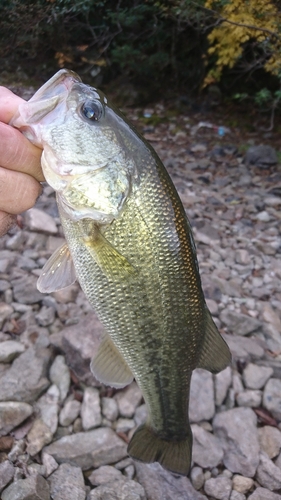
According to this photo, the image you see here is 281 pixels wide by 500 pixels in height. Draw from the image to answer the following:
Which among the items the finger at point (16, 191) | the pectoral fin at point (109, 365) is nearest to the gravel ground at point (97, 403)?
the pectoral fin at point (109, 365)

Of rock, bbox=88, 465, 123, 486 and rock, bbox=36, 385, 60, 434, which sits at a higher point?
rock, bbox=36, 385, 60, 434

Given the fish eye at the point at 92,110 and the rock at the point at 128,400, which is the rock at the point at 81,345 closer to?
the rock at the point at 128,400

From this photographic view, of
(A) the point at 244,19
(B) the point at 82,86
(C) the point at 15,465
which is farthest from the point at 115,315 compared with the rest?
(A) the point at 244,19

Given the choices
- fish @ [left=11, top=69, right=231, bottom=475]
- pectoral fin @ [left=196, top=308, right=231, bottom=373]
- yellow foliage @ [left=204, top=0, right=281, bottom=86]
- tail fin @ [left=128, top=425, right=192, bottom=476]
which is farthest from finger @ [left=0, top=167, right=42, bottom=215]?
yellow foliage @ [left=204, top=0, right=281, bottom=86]

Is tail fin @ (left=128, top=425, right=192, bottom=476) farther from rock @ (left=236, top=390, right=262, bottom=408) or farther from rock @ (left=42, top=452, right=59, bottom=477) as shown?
rock @ (left=236, top=390, right=262, bottom=408)

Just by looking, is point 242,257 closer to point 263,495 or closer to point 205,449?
point 205,449

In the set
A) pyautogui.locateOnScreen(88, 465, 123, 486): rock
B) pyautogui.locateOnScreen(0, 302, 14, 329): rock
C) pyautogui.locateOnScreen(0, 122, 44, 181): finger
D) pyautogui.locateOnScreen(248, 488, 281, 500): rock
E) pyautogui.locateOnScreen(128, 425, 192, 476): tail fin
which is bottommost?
pyautogui.locateOnScreen(88, 465, 123, 486): rock

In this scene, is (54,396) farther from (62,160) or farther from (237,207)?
(237,207)
